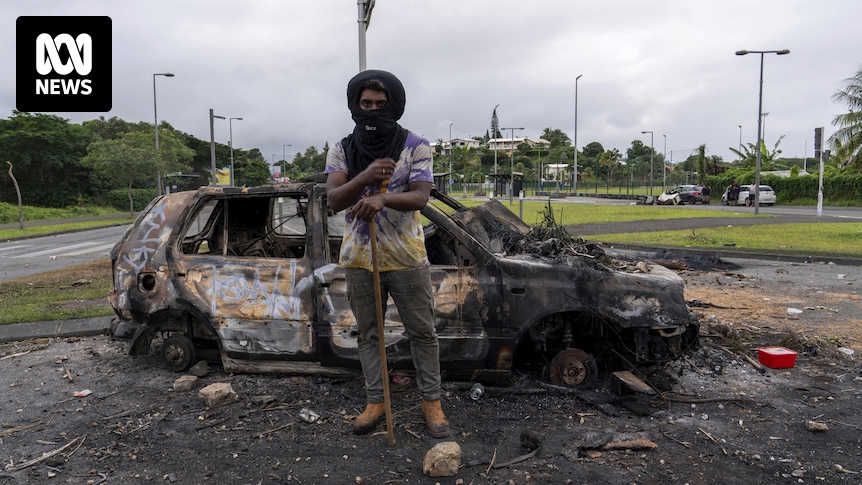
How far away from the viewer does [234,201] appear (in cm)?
514

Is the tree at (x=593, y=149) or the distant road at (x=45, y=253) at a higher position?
the tree at (x=593, y=149)

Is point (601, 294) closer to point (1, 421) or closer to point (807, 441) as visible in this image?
point (807, 441)

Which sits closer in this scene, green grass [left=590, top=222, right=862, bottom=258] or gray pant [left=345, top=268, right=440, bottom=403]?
gray pant [left=345, top=268, right=440, bottom=403]

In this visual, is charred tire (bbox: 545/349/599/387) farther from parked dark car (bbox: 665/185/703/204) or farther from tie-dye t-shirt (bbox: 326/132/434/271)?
parked dark car (bbox: 665/185/703/204)

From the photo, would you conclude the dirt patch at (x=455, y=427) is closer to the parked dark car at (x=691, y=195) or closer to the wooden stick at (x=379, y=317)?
the wooden stick at (x=379, y=317)

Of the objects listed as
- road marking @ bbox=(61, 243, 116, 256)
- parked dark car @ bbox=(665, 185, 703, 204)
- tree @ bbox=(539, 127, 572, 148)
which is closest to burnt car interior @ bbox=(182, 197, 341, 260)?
road marking @ bbox=(61, 243, 116, 256)

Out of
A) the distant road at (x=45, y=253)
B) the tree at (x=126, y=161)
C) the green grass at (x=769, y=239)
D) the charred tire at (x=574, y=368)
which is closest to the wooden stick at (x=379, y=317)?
the charred tire at (x=574, y=368)

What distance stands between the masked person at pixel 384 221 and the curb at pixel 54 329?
3.57 m

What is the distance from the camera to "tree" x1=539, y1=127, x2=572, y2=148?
402 feet

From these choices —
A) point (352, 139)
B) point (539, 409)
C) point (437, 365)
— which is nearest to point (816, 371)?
point (539, 409)

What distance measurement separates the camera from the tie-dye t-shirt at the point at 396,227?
10.5 ft

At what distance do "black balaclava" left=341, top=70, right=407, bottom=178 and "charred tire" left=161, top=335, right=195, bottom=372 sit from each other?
7.38 ft

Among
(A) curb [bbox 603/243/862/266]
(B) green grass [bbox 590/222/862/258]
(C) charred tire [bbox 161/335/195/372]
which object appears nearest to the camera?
(C) charred tire [bbox 161/335/195/372]

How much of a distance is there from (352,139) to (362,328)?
115cm
